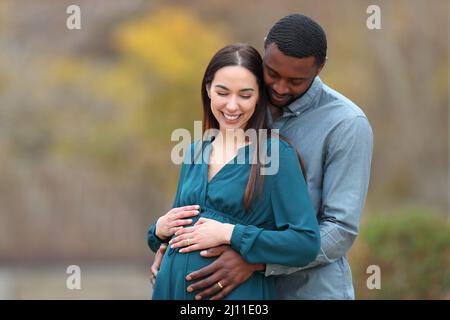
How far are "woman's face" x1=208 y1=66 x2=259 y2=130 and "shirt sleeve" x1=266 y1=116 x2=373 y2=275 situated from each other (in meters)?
0.33

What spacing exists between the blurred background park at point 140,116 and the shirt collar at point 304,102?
811 cm

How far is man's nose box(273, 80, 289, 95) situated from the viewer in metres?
2.88

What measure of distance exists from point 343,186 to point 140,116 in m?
8.65

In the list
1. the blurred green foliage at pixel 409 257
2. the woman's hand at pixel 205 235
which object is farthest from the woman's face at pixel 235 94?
the blurred green foliage at pixel 409 257

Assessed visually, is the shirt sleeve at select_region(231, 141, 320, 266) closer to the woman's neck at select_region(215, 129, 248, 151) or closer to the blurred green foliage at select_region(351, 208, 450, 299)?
the woman's neck at select_region(215, 129, 248, 151)

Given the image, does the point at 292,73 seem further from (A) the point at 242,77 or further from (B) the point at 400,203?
(B) the point at 400,203

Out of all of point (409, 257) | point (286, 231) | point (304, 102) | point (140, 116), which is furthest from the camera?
point (140, 116)

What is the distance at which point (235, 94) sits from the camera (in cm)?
284

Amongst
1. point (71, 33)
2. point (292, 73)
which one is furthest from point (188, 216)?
point (71, 33)

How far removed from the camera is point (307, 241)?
8.71ft

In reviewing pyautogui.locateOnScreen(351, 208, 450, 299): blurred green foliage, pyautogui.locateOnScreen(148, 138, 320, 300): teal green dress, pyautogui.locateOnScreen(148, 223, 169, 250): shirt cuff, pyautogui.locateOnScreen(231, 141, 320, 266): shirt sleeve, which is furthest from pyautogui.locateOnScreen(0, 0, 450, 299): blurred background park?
pyautogui.locateOnScreen(231, 141, 320, 266): shirt sleeve

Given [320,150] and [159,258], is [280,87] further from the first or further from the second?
[159,258]

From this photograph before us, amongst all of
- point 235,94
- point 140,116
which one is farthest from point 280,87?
point 140,116

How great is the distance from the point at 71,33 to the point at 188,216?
9.91 meters
